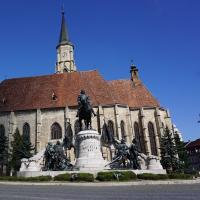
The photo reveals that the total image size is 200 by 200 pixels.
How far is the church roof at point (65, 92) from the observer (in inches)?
1628

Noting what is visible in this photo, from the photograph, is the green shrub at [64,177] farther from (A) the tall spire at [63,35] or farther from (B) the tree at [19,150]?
(A) the tall spire at [63,35]

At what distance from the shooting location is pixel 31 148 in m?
37.3

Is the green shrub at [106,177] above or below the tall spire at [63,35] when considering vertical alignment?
below

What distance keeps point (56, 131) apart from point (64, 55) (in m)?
29.4

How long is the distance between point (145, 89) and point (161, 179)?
3100 centimetres

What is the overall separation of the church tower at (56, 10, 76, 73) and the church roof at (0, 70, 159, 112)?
16816 mm

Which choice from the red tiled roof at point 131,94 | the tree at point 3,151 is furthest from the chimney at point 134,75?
the tree at point 3,151

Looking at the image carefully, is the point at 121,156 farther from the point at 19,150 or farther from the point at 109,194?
the point at 19,150

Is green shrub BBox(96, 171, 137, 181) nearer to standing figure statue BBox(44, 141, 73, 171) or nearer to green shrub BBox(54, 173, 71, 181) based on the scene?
green shrub BBox(54, 173, 71, 181)

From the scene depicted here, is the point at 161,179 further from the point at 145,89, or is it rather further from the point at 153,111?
the point at 145,89

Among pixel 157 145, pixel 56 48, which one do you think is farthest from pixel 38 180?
pixel 56 48

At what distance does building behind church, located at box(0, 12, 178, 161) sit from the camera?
39469 millimetres

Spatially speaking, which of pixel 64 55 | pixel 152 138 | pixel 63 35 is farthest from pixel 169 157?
pixel 63 35

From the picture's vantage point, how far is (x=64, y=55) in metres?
65.1
